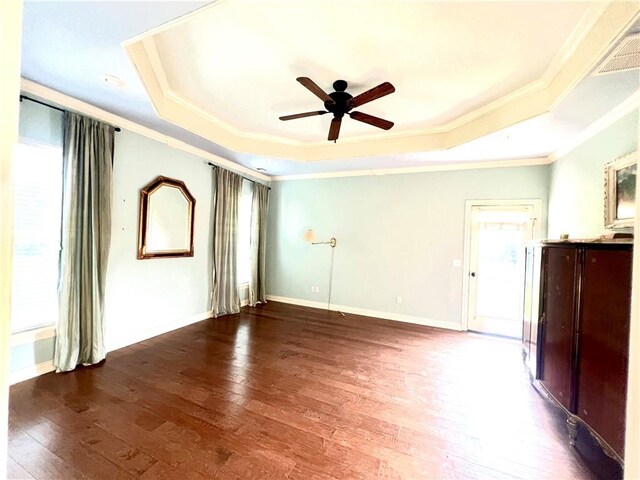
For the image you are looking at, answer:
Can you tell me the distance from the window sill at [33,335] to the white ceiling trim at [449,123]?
2.50m

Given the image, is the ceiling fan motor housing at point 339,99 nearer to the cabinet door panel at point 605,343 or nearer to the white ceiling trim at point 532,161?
the white ceiling trim at point 532,161

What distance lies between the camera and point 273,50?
2.19 meters

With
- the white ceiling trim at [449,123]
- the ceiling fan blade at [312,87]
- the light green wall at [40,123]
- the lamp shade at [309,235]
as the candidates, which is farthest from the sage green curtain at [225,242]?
the ceiling fan blade at [312,87]

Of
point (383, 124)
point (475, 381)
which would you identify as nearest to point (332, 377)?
point (475, 381)

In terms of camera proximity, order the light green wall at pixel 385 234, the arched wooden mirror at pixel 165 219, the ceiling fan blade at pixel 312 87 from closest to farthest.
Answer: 1. the ceiling fan blade at pixel 312 87
2. the arched wooden mirror at pixel 165 219
3. the light green wall at pixel 385 234

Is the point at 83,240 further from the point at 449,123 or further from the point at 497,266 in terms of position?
the point at 497,266

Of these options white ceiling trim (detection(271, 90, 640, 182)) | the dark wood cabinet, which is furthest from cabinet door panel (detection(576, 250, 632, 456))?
white ceiling trim (detection(271, 90, 640, 182))

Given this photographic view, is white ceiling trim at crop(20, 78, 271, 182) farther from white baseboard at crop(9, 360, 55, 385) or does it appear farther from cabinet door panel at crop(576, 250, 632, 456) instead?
cabinet door panel at crop(576, 250, 632, 456)

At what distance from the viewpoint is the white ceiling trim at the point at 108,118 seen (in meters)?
2.42

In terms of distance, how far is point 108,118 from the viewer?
2961 mm

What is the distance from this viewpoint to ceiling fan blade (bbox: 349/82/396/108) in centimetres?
220

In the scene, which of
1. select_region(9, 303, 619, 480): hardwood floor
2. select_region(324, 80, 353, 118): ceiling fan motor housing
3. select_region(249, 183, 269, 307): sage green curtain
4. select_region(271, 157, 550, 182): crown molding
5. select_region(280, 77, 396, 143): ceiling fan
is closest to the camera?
select_region(9, 303, 619, 480): hardwood floor

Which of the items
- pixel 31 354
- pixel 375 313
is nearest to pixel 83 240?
pixel 31 354

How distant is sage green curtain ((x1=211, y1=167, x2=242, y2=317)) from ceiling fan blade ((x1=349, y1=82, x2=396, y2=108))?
2801 mm
